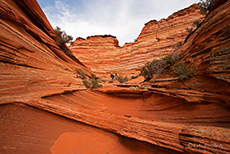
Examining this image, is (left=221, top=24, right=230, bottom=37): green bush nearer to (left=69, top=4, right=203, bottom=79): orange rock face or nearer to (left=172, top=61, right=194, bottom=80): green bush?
(left=172, top=61, right=194, bottom=80): green bush

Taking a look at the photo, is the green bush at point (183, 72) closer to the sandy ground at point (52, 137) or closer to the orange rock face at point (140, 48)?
the sandy ground at point (52, 137)

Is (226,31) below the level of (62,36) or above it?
below

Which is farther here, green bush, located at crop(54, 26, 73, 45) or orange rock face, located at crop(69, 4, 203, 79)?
orange rock face, located at crop(69, 4, 203, 79)

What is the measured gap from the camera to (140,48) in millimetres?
20703

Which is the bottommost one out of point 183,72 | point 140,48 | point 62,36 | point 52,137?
point 52,137

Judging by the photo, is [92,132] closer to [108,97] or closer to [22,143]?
[22,143]

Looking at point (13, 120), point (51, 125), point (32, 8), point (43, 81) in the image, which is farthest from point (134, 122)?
point (32, 8)

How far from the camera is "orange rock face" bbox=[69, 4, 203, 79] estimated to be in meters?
A: 17.9

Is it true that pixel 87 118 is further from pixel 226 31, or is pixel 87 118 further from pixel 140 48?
pixel 140 48

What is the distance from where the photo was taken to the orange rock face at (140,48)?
704 inches

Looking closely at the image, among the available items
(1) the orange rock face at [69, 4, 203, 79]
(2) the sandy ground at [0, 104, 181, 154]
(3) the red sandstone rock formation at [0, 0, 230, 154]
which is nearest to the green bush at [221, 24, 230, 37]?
(3) the red sandstone rock formation at [0, 0, 230, 154]

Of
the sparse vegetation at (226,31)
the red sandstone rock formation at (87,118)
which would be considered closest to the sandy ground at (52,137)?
the red sandstone rock formation at (87,118)

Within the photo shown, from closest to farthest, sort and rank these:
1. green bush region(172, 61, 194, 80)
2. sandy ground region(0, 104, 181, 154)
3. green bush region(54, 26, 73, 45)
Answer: sandy ground region(0, 104, 181, 154)
green bush region(172, 61, 194, 80)
green bush region(54, 26, 73, 45)

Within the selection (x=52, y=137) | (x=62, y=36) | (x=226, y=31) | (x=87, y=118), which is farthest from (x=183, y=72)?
(x=62, y=36)
